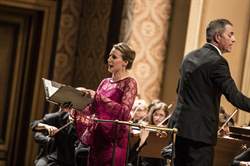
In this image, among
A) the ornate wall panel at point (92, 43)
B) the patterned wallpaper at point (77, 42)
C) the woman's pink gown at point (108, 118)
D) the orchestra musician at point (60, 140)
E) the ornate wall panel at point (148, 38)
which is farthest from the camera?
the patterned wallpaper at point (77, 42)

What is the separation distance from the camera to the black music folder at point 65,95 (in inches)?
141

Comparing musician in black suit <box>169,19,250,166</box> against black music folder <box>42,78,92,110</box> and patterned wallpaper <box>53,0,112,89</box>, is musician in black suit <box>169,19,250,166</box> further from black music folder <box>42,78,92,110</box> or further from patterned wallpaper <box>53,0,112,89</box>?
patterned wallpaper <box>53,0,112,89</box>

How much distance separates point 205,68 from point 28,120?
372 cm

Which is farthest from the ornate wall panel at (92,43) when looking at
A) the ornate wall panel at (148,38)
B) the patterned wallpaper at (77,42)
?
the ornate wall panel at (148,38)

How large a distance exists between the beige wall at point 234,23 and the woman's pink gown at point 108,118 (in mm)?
1376

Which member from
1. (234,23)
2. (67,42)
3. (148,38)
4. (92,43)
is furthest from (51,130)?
(67,42)

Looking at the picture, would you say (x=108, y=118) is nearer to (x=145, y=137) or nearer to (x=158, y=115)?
(x=145, y=137)

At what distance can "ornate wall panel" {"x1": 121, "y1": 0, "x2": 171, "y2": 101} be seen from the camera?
538cm

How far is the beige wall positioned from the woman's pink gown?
1376 millimetres

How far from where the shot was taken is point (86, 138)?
4000mm

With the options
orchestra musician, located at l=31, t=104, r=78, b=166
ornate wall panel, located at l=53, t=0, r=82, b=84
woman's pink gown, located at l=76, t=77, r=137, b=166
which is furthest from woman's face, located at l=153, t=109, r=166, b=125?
ornate wall panel, located at l=53, t=0, r=82, b=84

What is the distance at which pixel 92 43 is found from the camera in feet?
20.6

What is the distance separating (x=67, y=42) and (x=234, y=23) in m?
2.01

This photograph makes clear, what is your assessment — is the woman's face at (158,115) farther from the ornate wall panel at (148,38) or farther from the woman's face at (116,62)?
the woman's face at (116,62)
